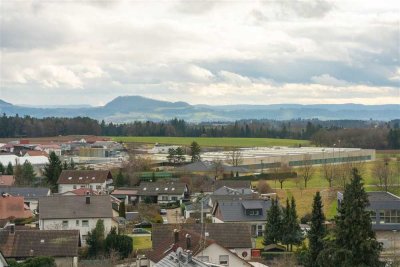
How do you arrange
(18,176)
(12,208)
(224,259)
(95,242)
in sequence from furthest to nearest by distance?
(18,176) < (12,208) < (95,242) < (224,259)

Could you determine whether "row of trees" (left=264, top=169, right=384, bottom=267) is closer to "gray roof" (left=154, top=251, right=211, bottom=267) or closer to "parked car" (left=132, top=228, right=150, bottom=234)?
"gray roof" (left=154, top=251, right=211, bottom=267)

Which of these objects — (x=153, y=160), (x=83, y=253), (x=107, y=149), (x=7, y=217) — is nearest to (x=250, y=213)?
(x=83, y=253)

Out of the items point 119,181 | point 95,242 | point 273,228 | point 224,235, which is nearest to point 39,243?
point 95,242

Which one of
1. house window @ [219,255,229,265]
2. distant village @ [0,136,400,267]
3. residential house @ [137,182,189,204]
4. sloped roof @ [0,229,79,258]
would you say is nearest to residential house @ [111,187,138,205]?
distant village @ [0,136,400,267]

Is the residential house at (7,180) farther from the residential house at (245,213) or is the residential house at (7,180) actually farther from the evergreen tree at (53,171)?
the residential house at (245,213)

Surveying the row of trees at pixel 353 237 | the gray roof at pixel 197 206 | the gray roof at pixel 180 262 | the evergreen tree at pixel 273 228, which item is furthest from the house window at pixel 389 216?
the gray roof at pixel 180 262

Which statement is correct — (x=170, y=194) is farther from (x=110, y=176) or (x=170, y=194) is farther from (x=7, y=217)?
(x=7, y=217)

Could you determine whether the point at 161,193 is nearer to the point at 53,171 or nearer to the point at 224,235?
the point at 53,171

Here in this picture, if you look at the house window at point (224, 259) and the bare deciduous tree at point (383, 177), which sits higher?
the bare deciduous tree at point (383, 177)
